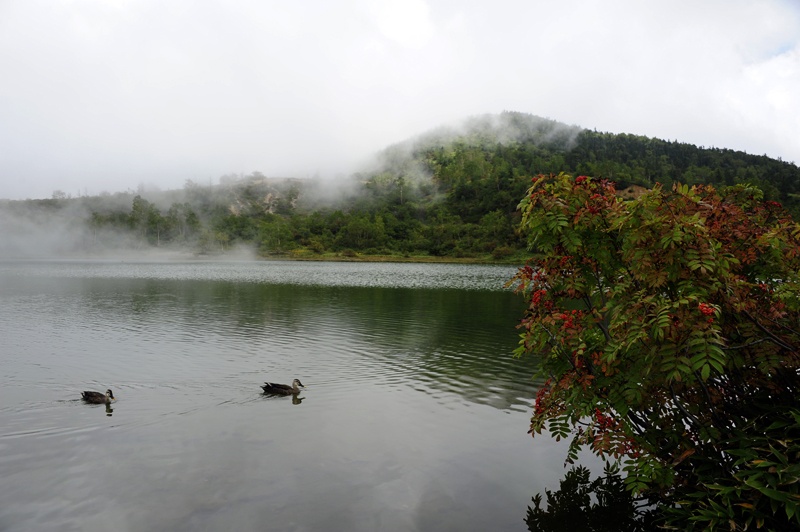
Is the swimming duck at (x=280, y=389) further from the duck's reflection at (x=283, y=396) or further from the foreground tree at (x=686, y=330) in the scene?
the foreground tree at (x=686, y=330)

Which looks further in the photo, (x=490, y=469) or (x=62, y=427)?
(x=62, y=427)

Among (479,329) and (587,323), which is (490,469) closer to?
(587,323)

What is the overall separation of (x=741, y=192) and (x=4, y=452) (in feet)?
72.6

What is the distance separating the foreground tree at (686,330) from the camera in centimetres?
789

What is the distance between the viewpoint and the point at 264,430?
60.9ft

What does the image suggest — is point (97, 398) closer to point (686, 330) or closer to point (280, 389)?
point (280, 389)

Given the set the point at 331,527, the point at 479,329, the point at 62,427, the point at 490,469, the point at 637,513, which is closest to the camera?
the point at 331,527

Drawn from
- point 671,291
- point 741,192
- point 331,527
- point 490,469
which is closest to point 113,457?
point 331,527

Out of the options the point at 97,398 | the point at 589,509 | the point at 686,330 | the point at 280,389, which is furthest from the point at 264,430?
the point at 686,330

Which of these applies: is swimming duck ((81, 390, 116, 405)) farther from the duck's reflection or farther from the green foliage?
the green foliage

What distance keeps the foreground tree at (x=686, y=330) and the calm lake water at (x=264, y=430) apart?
14.5 feet

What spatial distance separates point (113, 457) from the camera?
52.3 feet

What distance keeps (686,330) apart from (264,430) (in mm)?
15146

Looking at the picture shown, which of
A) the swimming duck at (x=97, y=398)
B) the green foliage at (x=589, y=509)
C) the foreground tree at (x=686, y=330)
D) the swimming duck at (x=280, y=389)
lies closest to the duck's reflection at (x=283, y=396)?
the swimming duck at (x=280, y=389)
